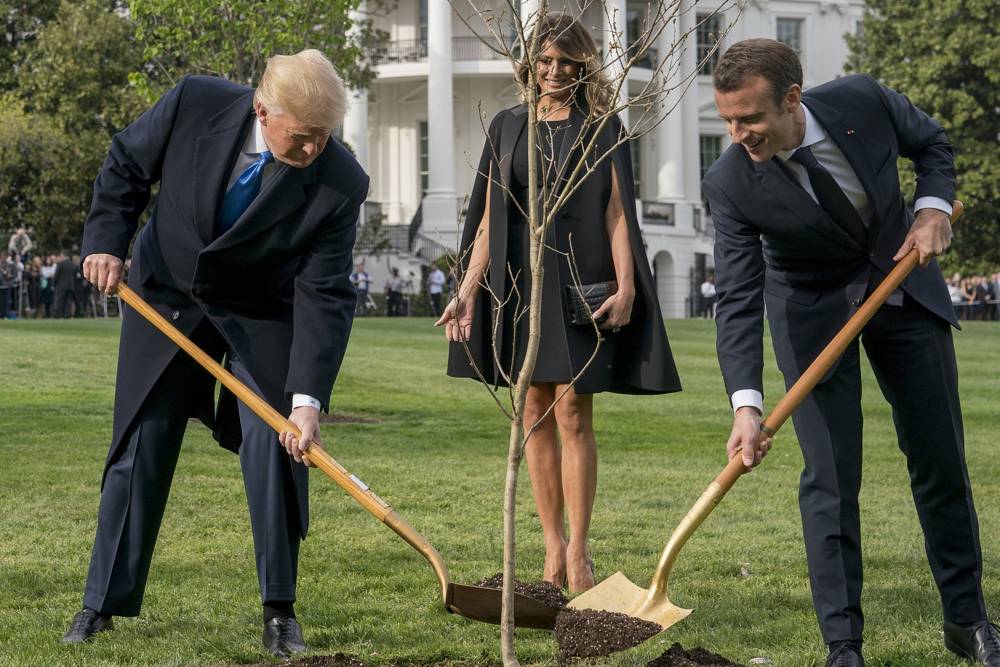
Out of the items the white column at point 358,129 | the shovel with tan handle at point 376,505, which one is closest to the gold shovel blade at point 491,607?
the shovel with tan handle at point 376,505

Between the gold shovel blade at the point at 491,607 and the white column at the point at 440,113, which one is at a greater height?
the white column at the point at 440,113

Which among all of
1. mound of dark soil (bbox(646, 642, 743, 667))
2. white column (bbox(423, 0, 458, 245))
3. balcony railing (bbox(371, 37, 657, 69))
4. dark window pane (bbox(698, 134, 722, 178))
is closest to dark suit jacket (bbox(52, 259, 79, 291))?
white column (bbox(423, 0, 458, 245))

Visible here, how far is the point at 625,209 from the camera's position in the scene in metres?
6.43

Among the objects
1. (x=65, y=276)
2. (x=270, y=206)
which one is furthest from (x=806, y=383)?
(x=65, y=276)

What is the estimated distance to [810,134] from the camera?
4.89 metres

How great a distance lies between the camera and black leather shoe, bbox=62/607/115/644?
5.31m

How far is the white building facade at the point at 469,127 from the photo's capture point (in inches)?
1981

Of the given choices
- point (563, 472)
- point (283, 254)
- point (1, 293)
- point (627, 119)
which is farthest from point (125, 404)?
point (627, 119)

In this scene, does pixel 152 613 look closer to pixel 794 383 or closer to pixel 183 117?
pixel 183 117

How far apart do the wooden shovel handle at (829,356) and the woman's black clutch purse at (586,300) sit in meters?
1.58

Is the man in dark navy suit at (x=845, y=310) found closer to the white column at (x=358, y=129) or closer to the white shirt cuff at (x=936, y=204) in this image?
the white shirt cuff at (x=936, y=204)

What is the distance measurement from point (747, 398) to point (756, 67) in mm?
1074

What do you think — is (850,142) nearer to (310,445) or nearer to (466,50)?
(310,445)

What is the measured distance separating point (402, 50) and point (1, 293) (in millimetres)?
23335
